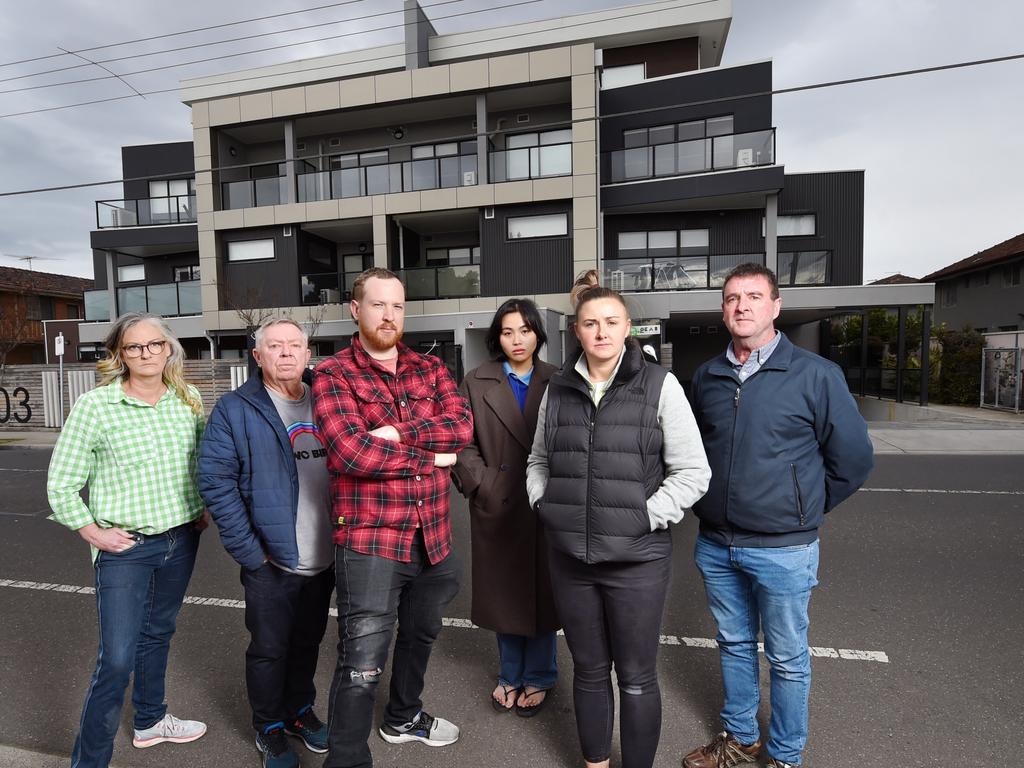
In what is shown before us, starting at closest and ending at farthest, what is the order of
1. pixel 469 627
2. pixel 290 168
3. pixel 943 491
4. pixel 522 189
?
pixel 469 627, pixel 943 491, pixel 522 189, pixel 290 168

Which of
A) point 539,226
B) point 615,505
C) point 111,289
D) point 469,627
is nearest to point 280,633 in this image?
point 615,505

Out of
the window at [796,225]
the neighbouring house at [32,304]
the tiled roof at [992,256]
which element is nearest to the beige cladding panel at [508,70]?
the window at [796,225]

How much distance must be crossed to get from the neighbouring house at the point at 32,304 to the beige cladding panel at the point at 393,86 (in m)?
24.9

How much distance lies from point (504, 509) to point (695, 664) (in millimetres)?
1645

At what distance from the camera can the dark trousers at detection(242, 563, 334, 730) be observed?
8.25 ft

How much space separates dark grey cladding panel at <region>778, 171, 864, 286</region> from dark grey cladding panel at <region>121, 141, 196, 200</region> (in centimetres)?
2252

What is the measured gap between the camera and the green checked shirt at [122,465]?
241cm

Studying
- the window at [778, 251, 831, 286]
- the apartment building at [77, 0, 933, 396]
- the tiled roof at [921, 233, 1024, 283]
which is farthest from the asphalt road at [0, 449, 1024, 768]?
the tiled roof at [921, 233, 1024, 283]

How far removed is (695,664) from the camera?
11.8 feet

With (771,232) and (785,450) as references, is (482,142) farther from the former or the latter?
(785,450)

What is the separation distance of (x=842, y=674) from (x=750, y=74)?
1913 centimetres

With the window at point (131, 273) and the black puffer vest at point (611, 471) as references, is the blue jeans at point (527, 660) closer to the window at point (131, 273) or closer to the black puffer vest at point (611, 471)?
the black puffer vest at point (611, 471)

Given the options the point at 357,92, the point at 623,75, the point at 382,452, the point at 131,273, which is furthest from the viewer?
the point at 131,273

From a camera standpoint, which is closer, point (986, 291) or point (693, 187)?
point (693, 187)
